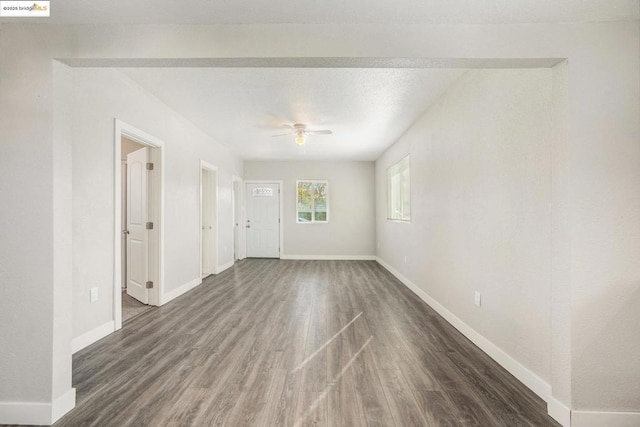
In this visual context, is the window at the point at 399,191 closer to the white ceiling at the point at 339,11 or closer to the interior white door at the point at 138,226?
the white ceiling at the point at 339,11

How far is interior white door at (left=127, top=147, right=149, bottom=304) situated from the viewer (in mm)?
3979

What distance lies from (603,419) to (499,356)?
73 cm

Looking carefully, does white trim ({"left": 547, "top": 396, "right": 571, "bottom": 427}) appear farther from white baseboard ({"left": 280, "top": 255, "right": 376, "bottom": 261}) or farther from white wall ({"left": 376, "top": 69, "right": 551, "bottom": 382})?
white baseboard ({"left": 280, "top": 255, "right": 376, "bottom": 261})

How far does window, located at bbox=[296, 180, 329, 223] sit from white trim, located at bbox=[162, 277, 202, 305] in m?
3.64

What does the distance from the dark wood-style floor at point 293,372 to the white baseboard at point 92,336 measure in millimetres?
80

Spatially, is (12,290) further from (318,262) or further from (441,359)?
(318,262)

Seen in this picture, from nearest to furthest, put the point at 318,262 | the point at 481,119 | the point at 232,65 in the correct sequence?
the point at 232,65, the point at 481,119, the point at 318,262

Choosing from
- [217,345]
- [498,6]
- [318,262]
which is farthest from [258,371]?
[318,262]

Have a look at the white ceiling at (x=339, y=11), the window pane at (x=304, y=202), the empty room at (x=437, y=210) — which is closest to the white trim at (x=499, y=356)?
the empty room at (x=437, y=210)

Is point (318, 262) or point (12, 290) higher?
point (12, 290)

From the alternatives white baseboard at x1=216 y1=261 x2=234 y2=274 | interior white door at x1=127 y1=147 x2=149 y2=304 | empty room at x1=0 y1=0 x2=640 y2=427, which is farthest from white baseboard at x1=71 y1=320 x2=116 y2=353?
white baseboard at x1=216 y1=261 x2=234 y2=274

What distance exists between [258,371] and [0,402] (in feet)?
4.90

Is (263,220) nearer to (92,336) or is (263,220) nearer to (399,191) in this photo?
(399,191)

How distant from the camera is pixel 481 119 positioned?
2.73 m
